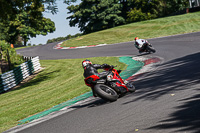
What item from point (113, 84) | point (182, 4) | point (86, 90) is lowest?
point (86, 90)

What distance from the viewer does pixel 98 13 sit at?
2675 inches

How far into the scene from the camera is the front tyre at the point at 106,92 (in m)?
8.12

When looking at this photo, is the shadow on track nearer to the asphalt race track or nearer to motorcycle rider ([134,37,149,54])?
the asphalt race track

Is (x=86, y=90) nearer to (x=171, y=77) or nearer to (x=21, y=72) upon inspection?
(x=171, y=77)

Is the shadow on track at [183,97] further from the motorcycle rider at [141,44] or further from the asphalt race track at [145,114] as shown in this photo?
the motorcycle rider at [141,44]

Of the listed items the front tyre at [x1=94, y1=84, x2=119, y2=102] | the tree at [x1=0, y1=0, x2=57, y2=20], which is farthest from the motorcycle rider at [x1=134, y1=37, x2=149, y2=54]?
the front tyre at [x1=94, y1=84, x2=119, y2=102]

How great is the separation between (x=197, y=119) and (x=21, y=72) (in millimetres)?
18161

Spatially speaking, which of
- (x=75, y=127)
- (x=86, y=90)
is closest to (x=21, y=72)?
(x=86, y=90)

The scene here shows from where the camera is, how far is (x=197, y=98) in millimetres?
6500

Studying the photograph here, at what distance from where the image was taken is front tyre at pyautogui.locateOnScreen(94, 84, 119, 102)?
8.12 m

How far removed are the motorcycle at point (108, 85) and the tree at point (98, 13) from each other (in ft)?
195

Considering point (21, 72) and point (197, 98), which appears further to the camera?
point (21, 72)

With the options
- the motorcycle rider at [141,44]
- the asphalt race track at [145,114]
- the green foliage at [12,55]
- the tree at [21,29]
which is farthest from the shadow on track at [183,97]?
the tree at [21,29]

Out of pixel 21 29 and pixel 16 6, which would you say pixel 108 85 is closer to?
pixel 16 6
